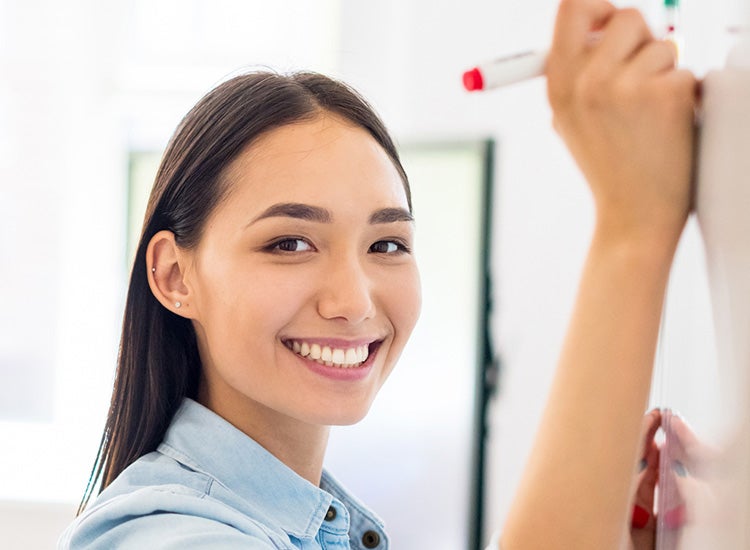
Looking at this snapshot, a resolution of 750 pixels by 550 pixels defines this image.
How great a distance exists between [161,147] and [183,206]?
122 centimetres

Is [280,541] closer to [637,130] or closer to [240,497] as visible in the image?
[240,497]

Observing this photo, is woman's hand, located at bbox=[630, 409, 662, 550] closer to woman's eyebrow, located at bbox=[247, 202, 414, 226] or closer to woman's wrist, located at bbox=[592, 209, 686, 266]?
woman's wrist, located at bbox=[592, 209, 686, 266]

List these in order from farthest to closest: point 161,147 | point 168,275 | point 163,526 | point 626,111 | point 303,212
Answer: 1. point 161,147
2. point 168,275
3. point 303,212
4. point 163,526
5. point 626,111

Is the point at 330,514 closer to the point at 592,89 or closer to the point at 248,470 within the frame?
the point at 248,470

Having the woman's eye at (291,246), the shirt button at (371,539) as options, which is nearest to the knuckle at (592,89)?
the woman's eye at (291,246)

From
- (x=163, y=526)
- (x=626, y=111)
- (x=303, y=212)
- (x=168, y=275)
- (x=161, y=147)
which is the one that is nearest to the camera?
(x=626, y=111)

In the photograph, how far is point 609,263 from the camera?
0.54 metres

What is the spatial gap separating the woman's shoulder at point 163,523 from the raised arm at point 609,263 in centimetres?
20

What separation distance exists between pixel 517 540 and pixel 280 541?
0.70 ft

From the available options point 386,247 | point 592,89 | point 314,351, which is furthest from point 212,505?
point 592,89

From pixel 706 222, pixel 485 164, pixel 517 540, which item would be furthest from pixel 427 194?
pixel 706 222

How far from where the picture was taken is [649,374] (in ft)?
1.82

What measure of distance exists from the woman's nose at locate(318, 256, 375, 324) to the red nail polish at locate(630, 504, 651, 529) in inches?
10.8

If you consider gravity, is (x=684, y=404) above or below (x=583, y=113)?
below
